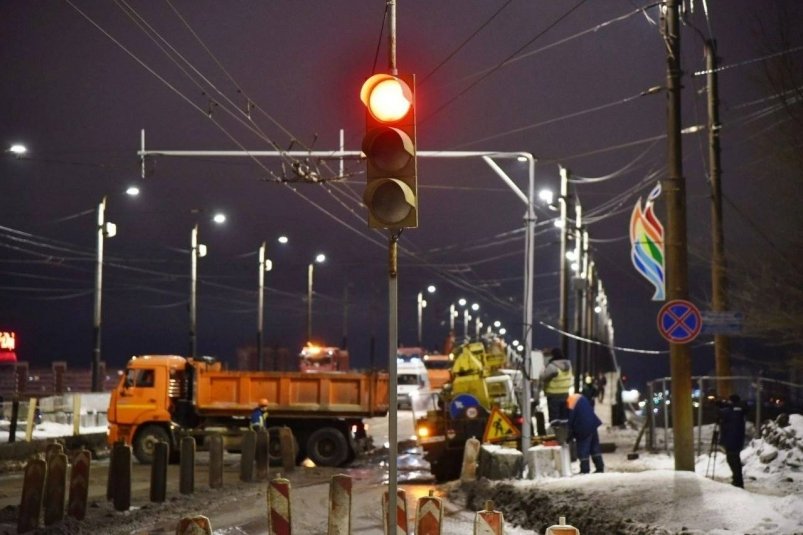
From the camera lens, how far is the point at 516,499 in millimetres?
15117

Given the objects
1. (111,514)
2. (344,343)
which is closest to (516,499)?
(111,514)

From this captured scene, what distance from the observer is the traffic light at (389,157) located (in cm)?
759

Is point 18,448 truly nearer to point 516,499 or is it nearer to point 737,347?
point 516,499

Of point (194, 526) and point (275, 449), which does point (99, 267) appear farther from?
point (194, 526)

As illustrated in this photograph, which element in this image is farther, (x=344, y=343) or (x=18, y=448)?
(x=344, y=343)

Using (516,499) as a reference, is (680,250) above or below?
above

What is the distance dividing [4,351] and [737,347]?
33294 mm

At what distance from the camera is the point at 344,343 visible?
229ft

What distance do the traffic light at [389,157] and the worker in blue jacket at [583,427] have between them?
11.0 metres

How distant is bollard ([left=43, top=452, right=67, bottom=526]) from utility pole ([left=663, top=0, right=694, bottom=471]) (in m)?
8.89

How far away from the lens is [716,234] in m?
24.3

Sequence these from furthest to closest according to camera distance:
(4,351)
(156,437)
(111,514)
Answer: (4,351), (156,437), (111,514)

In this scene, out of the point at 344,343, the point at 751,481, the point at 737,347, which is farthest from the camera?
the point at 344,343

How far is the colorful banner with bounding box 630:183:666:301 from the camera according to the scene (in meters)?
22.6
